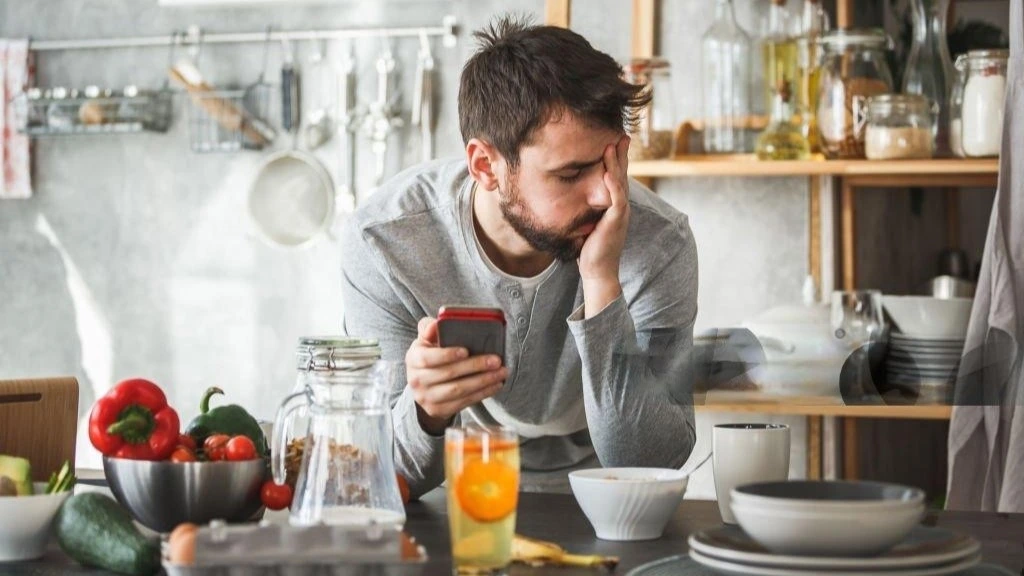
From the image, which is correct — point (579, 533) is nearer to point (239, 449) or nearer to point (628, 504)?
point (628, 504)

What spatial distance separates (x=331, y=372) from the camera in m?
1.41

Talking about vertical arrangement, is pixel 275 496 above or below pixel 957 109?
below

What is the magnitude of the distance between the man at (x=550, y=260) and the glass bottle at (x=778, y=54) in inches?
39.5

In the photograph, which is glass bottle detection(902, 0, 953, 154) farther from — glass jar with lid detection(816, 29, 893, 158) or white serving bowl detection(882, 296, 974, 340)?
white serving bowl detection(882, 296, 974, 340)

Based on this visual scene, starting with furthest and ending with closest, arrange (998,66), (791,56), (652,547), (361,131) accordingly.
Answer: (361,131)
(791,56)
(998,66)
(652,547)

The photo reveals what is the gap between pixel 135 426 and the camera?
1.42 meters

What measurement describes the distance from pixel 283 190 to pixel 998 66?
1929mm

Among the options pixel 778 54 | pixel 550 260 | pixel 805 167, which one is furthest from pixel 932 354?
pixel 550 260

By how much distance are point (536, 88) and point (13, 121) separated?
2.40 meters

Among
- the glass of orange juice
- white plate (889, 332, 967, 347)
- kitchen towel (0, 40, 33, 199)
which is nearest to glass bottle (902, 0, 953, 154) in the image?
white plate (889, 332, 967, 347)

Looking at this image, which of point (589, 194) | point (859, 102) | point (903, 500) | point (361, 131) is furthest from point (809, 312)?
point (903, 500)

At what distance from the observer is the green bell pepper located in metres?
1.51

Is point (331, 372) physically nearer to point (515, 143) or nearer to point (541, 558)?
point (541, 558)

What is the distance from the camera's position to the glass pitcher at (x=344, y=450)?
1.38m
